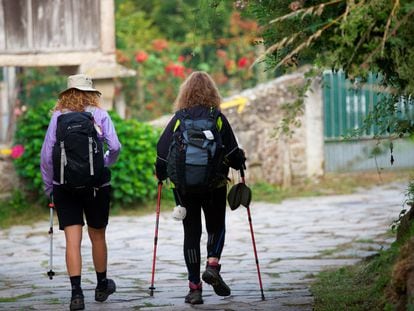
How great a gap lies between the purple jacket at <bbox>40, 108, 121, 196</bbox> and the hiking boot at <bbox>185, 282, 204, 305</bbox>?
108 cm

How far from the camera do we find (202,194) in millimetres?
8289

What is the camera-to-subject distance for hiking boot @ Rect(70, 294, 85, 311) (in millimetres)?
7898

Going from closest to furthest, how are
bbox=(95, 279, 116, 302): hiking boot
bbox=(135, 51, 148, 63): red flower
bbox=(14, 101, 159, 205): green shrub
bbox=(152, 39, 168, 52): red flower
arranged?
bbox=(95, 279, 116, 302): hiking boot → bbox=(14, 101, 159, 205): green shrub → bbox=(135, 51, 148, 63): red flower → bbox=(152, 39, 168, 52): red flower

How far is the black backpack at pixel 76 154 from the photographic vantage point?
7.92 meters

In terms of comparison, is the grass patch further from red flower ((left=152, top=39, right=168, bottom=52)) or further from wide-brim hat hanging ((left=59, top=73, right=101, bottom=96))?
red flower ((left=152, top=39, right=168, bottom=52))

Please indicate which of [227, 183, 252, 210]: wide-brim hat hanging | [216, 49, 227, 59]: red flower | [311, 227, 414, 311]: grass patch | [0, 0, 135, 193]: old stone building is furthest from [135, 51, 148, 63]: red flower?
[227, 183, 252, 210]: wide-brim hat hanging

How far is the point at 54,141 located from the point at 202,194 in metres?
1.12

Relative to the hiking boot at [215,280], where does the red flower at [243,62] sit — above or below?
above

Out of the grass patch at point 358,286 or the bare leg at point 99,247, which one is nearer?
the grass patch at point 358,286

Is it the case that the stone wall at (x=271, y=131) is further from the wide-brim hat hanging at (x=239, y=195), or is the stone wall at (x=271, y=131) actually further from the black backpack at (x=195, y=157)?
the black backpack at (x=195, y=157)

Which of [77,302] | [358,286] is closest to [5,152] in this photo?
[77,302]

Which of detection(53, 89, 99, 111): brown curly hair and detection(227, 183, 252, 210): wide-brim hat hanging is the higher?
detection(53, 89, 99, 111): brown curly hair

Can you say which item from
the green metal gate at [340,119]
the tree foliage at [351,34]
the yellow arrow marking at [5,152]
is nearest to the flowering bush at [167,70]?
the green metal gate at [340,119]

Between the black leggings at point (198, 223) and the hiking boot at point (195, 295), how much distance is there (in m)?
0.04
